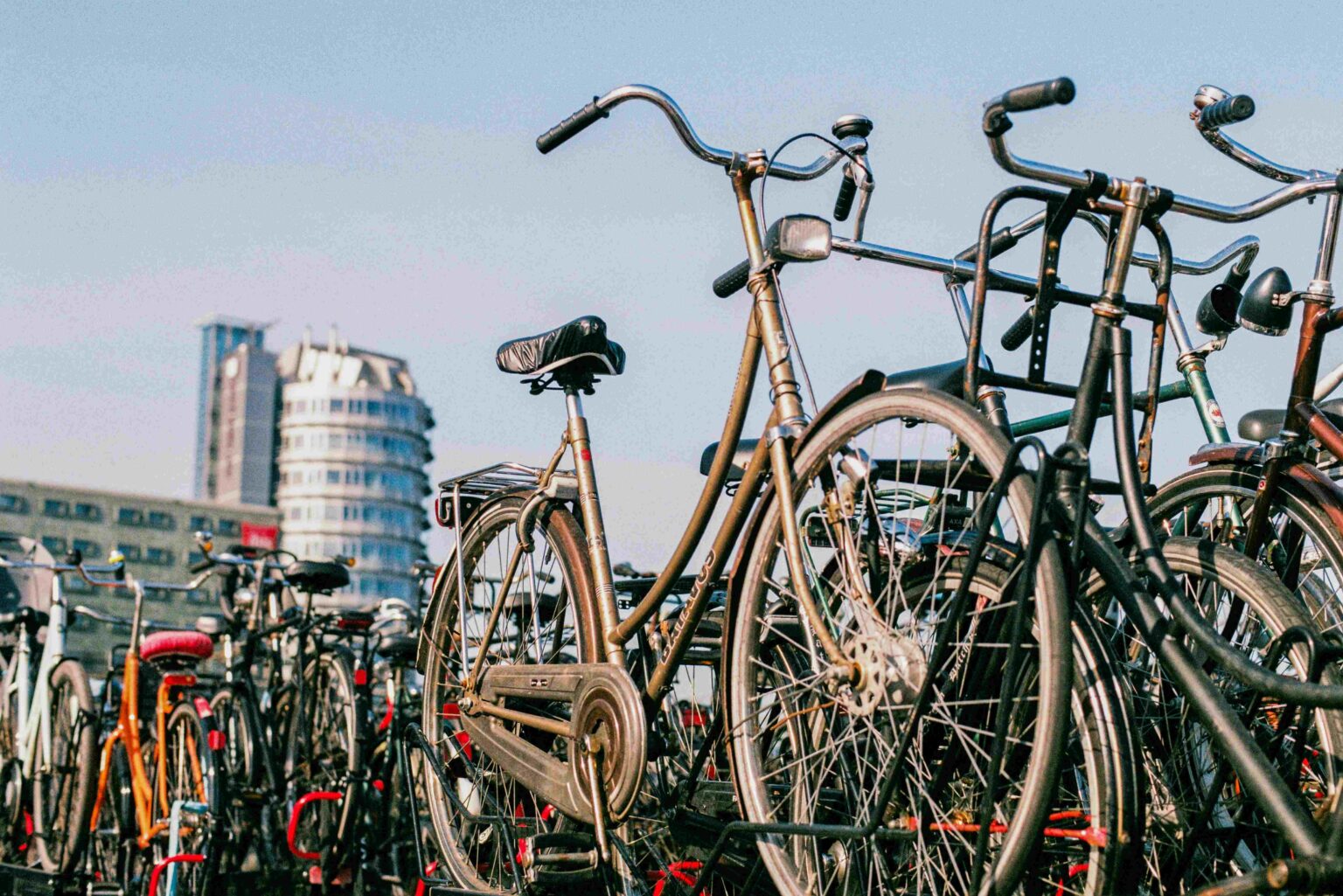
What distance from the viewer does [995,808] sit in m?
2.63

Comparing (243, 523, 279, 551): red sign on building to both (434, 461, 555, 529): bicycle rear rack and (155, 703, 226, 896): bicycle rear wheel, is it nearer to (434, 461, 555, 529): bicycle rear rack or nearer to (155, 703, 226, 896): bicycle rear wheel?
(155, 703, 226, 896): bicycle rear wheel

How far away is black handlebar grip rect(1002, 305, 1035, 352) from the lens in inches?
152

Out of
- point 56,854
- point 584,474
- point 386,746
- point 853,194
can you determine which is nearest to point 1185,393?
point 853,194

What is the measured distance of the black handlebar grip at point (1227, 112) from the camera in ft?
10.0

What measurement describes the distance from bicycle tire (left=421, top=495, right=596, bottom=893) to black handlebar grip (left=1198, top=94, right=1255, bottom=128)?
1771 millimetres

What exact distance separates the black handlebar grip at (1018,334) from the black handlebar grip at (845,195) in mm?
490

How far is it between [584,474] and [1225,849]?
5.80 ft

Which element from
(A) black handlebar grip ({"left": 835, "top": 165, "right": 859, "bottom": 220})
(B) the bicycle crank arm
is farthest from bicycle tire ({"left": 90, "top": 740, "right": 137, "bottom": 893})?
(A) black handlebar grip ({"left": 835, "top": 165, "right": 859, "bottom": 220})

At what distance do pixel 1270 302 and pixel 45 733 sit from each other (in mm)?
5998

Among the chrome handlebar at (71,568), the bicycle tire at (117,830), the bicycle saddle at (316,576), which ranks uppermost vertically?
the chrome handlebar at (71,568)

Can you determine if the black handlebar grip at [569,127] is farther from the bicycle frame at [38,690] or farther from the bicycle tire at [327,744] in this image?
the bicycle frame at [38,690]

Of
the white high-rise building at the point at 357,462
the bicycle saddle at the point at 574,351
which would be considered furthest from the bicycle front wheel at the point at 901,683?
the white high-rise building at the point at 357,462

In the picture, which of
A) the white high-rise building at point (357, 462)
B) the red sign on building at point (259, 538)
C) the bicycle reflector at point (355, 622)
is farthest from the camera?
the white high-rise building at point (357, 462)

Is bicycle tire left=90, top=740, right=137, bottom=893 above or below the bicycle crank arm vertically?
below
